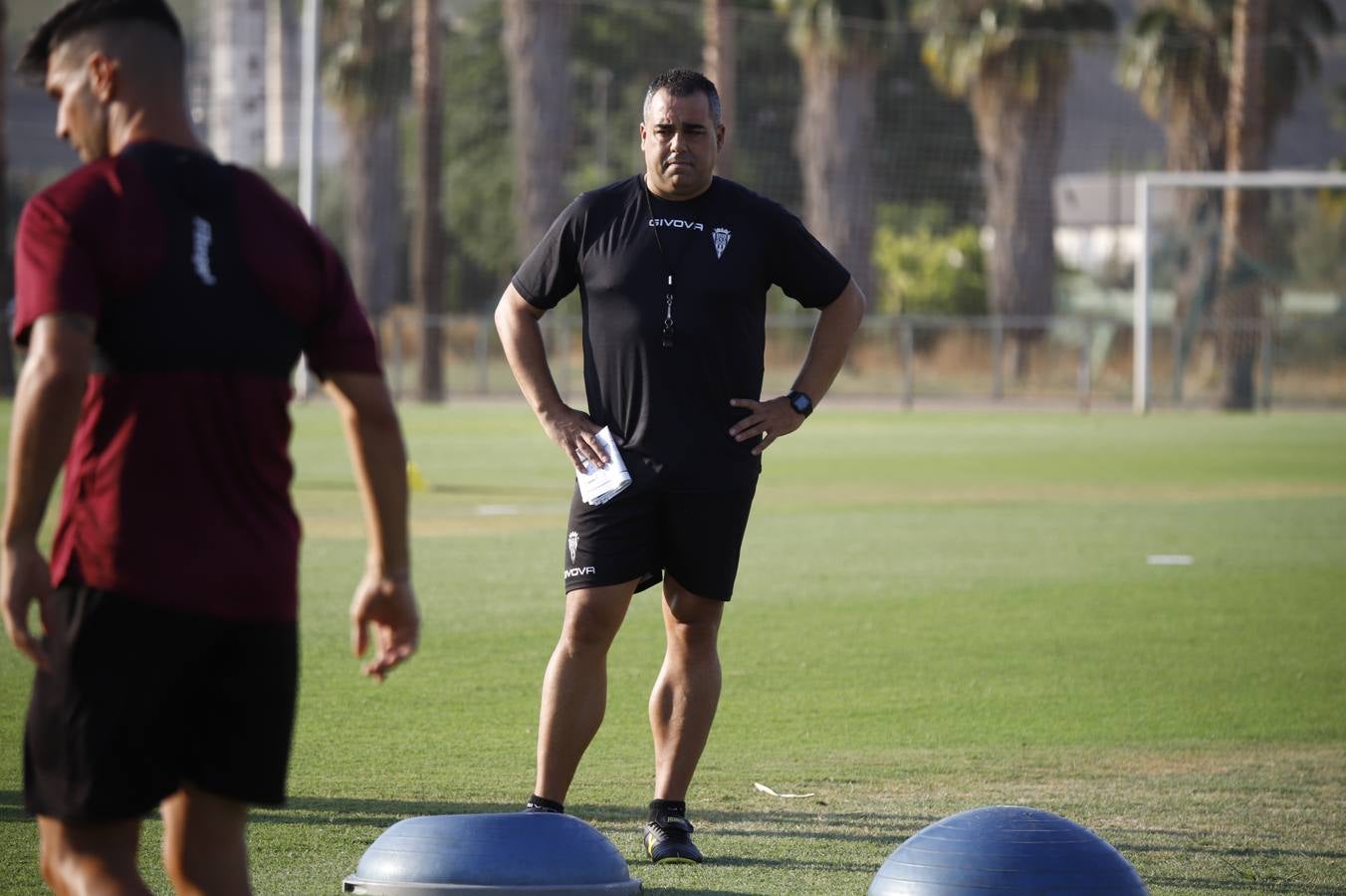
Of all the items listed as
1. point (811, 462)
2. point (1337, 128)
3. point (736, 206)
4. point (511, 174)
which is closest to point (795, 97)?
point (511, 174)

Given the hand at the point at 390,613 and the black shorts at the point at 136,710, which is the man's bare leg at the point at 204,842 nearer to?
the black shorts at the point at 136,710

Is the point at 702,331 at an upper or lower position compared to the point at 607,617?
upper

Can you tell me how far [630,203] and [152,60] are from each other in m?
2.47

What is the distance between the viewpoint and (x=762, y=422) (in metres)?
6.03

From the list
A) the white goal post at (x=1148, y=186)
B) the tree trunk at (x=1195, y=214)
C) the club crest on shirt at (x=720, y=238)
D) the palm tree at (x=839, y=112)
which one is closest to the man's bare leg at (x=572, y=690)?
the club crest on shirt at (x=720, y=238)

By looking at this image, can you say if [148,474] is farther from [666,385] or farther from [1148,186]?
[1148,186]

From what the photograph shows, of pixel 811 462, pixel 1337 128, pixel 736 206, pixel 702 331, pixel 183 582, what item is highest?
pixel 1337 128

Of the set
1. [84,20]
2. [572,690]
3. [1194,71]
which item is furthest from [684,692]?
[1194,71]

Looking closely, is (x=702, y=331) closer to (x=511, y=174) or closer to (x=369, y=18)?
(x=369, y=18)

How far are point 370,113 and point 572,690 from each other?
48.2m

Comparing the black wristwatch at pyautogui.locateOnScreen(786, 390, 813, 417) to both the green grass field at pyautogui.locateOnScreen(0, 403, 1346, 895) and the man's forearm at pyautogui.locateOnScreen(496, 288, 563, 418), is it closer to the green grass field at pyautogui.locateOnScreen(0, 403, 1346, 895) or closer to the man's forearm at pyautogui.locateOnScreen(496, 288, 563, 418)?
the man's forearm at pyautogui.locateOnScreen(496, 288, 563, 418)

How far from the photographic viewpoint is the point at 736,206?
6035 millimetres

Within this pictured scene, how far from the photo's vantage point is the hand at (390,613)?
12.8 feet

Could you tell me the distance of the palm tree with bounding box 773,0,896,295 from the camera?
49031 millimetres
